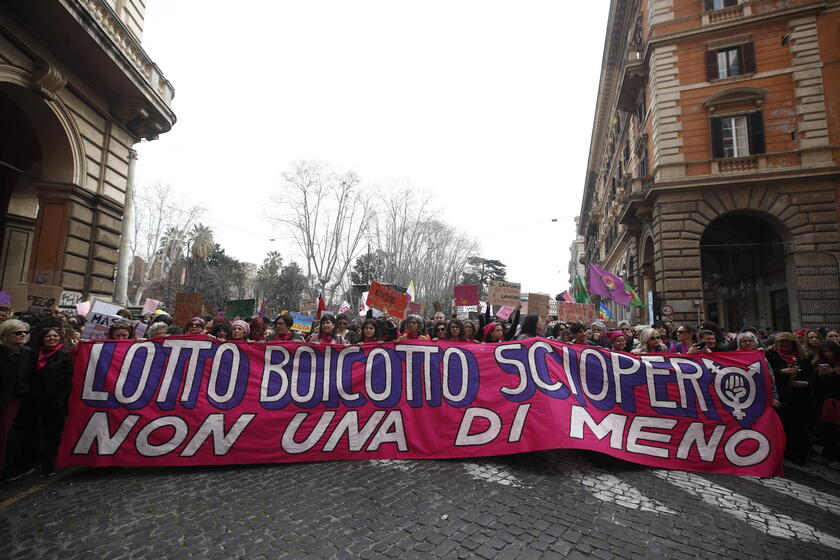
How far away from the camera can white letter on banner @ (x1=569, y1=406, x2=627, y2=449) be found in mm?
4289

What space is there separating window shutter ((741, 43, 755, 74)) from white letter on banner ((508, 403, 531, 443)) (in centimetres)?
1877

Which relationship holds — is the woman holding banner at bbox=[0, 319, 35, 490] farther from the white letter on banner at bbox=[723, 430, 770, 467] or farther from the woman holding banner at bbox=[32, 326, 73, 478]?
the white letter on banner at bbox=[723, 430, 770, 467]

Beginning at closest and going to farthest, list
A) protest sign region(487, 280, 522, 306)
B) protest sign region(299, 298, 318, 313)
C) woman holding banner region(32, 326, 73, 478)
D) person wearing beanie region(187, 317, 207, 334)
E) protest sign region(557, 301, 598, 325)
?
woman holding banner region(32, 326, 73, 478)
person wearing beanie region(187, 317, 207, 334)
protest sign region(487, 280, 522, 306)
protest sign region(557, 301, 598, 325)
protest sign region(299, 298, 318, 313)

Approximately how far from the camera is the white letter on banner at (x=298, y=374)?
4410 millimetres

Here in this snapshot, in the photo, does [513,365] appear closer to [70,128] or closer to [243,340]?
[243,340]

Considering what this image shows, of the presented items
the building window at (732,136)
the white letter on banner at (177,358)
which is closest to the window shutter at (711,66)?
the building window at (732,136)

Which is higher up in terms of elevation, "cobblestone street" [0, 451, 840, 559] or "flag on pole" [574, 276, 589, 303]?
"flag on pole" [574, 276, 589, 303]

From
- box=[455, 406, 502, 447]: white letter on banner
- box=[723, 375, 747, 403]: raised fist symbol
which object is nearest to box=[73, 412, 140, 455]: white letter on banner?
box=[455, 406, 502, 447]: white letter on banner

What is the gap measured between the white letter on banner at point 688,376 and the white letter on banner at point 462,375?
90.3 inches

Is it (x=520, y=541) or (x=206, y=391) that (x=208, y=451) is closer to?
(x=206, y=391)

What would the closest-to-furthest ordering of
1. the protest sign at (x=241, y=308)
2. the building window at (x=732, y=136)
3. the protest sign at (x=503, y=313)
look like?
1. the protest sign at (x=241, y=308)
2. the protest sign at (x=503, y=313)
3. the building window at (x=732, y=136)

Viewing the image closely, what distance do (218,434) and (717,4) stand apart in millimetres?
22698

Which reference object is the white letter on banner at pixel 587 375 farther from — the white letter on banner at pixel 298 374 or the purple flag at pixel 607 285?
the purple flag at pixel 607 285

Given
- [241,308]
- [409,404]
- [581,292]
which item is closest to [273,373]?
[409,404]
